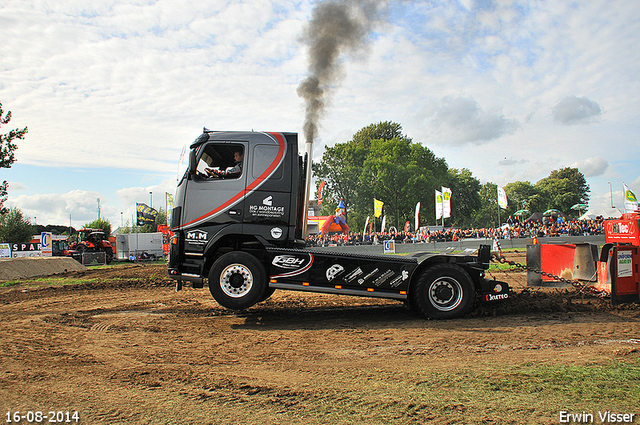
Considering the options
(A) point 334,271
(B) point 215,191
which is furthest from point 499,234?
(B) point 215,191

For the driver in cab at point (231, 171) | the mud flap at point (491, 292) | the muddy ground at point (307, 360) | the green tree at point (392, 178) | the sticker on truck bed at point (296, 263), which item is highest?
the green tree at point (392, 178)

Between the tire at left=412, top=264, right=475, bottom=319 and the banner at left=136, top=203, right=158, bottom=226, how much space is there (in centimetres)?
5703

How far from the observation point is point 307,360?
198 inches

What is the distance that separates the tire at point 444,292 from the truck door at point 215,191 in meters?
3.49

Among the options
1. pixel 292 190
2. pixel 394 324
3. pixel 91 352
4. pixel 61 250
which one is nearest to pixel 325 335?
pixel 394 324

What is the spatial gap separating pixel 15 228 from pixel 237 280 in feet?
189

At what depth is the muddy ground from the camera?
3.53 meters

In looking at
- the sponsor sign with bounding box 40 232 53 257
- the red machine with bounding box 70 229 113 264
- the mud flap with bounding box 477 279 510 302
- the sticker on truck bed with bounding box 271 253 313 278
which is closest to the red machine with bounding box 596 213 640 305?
the mud flap with bounding box 477 279 510 302

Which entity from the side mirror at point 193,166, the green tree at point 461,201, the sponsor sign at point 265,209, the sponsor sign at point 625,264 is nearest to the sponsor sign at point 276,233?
the sponsor sign at point 265,209

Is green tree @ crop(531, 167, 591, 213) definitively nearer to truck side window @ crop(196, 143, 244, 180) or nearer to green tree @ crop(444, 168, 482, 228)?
green tree @ crop(444, 168, 482, 228)

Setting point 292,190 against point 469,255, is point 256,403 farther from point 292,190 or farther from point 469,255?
point 469,255

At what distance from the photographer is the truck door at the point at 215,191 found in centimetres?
737

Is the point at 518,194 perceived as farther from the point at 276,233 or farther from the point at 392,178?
the point at 276,233

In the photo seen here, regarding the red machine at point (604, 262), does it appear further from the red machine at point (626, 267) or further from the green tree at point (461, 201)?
the green tree at point (461, 201)
